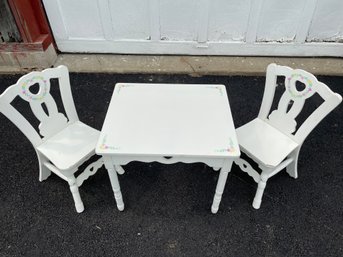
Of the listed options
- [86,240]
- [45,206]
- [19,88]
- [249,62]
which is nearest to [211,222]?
[86,240]

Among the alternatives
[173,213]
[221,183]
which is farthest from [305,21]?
[173,213]

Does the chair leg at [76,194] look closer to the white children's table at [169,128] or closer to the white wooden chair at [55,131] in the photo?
the white wooden chair at [55,131]

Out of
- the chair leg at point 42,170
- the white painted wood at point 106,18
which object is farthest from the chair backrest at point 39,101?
the white painted wood at point 106,18

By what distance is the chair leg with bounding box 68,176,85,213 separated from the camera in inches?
70.1

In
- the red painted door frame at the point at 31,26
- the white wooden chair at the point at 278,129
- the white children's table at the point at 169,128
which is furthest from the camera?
the red painted door frame at the point at 31,26

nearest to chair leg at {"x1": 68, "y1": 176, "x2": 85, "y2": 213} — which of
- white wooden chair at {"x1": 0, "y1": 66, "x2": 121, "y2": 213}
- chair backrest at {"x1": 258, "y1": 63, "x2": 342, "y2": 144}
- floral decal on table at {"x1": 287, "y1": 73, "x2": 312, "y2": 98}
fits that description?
white wooden chair at {"x1": 0, "y1": 66, "x2": 121, "y2": 213}

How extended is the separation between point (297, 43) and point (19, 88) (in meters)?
2.86

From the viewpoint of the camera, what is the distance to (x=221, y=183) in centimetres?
170

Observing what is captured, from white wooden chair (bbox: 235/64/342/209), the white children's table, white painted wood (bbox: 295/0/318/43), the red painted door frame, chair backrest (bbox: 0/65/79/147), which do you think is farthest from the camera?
white painted wood (bbox: 295/0/318/43)

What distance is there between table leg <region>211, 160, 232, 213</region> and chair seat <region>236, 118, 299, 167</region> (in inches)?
10.8

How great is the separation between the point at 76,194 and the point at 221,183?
36.4 inches

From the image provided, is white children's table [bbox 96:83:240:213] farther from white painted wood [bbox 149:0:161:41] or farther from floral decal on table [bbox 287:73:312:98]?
white painted wood [bbox 149:0:161:41]

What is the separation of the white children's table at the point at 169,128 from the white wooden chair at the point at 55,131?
273 mm

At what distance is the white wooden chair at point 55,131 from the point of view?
65.6 inches
